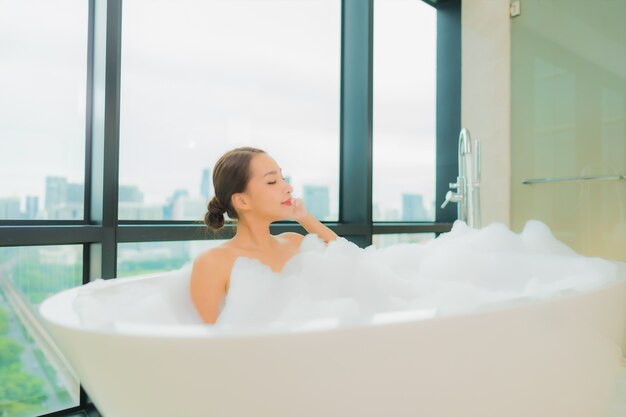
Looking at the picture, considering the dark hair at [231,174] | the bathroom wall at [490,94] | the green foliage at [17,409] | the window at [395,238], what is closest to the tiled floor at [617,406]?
the green foliage at [17,409]

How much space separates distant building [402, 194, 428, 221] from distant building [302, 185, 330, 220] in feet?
2.11

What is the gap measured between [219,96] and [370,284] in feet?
4.28

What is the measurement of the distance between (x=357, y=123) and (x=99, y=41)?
1.33 m

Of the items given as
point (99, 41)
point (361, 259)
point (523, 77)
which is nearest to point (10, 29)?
point (99, 41)

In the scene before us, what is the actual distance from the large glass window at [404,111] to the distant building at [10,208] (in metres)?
1.82

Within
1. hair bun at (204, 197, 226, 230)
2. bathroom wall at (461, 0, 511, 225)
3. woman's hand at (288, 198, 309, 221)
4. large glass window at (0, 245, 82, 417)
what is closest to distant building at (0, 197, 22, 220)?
large glass window at (0, 245, 82, 417)

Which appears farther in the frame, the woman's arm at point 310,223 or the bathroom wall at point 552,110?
the bathroom wall at point 552,110

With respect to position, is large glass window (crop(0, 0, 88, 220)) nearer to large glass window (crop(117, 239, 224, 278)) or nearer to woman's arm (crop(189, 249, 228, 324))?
large glass window (crop(117, 239, 224, 278))

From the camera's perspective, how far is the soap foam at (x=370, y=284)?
1.05 m

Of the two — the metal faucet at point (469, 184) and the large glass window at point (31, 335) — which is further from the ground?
the metal faucet at point (469, 184)

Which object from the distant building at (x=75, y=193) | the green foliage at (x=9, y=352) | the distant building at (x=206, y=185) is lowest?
the green foliage at (x=9, y=352)

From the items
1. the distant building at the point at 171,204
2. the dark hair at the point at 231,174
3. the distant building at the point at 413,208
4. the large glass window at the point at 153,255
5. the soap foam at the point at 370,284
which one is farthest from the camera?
the distant building at the point at 413,208

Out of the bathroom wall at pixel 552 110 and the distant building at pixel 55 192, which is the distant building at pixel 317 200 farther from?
the distant building at pixel 55 192

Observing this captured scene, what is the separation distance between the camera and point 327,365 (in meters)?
0.76
